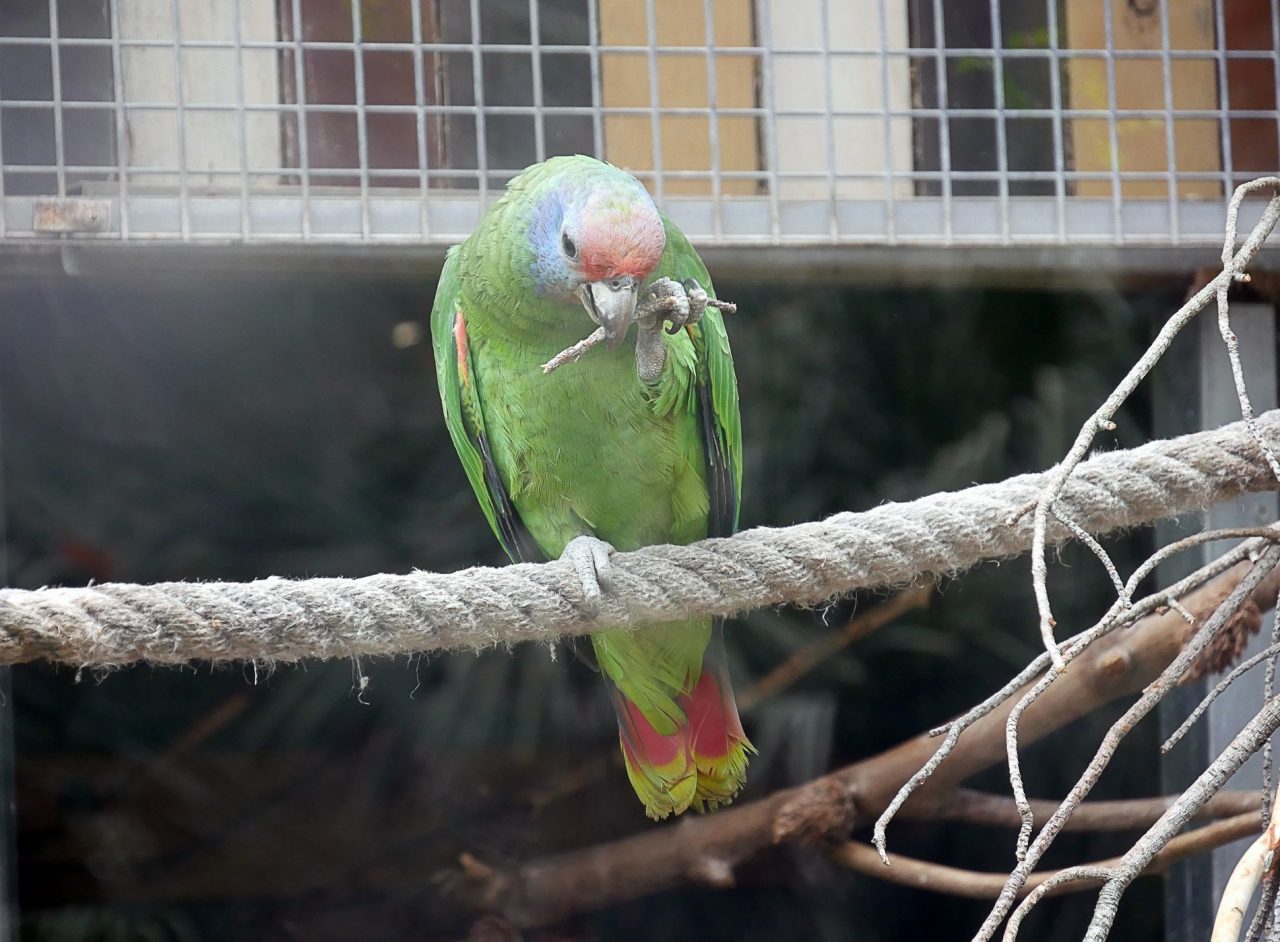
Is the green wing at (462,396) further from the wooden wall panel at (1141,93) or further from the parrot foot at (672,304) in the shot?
the wooden wall panel at (1141,93)

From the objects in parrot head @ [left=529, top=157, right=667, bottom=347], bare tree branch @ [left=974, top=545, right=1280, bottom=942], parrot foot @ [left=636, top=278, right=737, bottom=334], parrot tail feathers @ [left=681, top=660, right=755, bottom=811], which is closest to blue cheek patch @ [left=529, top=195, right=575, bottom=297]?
parrot head @ [left=529, top=157, right=667, bottom=347]

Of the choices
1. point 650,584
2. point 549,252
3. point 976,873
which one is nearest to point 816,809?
point 976,873

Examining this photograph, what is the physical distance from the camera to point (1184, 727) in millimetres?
906

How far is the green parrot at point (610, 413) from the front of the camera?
1.29 m

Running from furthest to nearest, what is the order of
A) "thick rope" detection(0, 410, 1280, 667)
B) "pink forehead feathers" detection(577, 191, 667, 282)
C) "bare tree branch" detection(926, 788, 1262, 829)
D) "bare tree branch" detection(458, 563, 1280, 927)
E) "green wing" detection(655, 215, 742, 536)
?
"bare tree branch" detection(926, 788, 1262, 829), "bare tree branch" detection(458, 563, 1280, 927), "green wing" detection(655, 215, 742, 536), "pink forehead feathers" detection(577, 191, 667, 282), "thick rope" detection(0, 410, 1280, 667)

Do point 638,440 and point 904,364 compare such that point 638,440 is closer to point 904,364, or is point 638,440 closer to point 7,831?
point 904,364

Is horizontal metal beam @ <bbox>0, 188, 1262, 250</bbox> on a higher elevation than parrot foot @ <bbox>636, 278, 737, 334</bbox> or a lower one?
higher

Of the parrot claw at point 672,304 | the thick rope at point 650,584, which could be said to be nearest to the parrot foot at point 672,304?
the parrot claw at point 672,304

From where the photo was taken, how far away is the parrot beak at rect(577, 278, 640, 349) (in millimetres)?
1256

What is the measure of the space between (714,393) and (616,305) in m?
0.29

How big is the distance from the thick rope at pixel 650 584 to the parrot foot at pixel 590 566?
1 cm

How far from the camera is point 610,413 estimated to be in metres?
1.47

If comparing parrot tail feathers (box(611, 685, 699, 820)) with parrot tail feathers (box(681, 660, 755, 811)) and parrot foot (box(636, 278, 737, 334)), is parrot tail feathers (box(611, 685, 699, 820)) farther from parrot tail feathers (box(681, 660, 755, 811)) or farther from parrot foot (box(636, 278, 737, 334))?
parrot foot (box(636, 278, 737, 334))

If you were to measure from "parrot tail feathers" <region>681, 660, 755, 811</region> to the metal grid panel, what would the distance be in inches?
24.5
